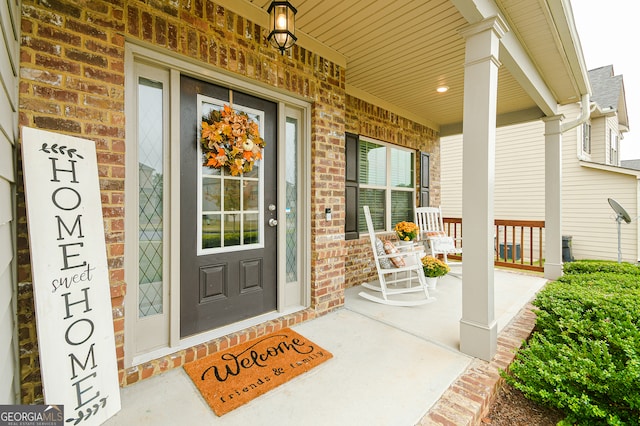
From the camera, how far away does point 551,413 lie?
1730 mm

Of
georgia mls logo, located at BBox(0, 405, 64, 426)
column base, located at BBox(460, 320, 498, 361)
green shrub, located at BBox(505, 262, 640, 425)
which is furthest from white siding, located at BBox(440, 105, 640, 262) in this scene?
georgia mls logo, located at BBox(0, 405, 64, 426)

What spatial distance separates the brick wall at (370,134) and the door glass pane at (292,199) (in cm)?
113

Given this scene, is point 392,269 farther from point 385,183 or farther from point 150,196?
point 150,196

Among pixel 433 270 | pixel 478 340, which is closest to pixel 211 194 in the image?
pixel 478 340

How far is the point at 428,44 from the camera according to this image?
Answer: 2844mm

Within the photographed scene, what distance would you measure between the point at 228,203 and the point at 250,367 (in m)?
1.27

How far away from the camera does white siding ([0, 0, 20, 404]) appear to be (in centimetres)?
105

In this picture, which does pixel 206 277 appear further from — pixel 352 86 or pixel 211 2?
pixel 352 86

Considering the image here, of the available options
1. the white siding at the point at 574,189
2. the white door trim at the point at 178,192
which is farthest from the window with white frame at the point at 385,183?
the white siding at the point at 574,189

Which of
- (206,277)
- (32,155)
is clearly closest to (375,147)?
(206,277)

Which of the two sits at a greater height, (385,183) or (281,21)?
(281,21)

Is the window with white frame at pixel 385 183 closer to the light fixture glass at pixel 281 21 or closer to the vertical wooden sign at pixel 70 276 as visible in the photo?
the light fixture glass at pixel 281 21

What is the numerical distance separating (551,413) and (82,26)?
3.58 m

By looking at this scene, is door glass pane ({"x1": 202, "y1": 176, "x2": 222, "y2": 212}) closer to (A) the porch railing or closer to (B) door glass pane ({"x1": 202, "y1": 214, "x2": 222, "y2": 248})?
(B) door glass pane ({"x1": 202, "y1": 214, "x2": 222, "y2": 248})
